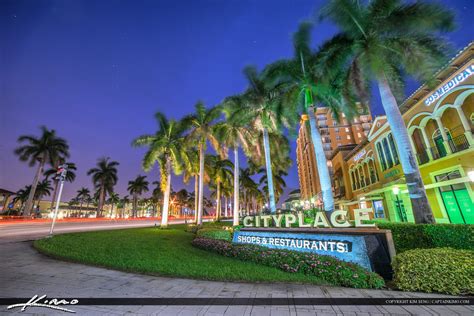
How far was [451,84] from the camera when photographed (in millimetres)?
12922

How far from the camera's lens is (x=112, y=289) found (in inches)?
209

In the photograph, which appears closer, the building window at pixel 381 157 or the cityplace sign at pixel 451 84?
the cityplace sign at pixel 451 84

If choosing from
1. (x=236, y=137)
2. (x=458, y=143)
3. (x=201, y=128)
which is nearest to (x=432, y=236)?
(x=458, y=143)

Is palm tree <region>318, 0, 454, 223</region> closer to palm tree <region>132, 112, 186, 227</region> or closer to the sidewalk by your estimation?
the sidewalk

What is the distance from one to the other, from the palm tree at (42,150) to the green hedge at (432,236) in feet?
175

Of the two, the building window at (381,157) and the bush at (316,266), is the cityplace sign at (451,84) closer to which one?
the building window at (381,157)

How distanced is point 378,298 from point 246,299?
10.8 ft

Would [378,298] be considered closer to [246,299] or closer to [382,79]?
[246,299]

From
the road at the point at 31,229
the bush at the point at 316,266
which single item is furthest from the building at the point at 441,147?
the road at the point at 31,229

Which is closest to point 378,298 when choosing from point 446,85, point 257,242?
point 257,242

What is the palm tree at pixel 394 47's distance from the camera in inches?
391

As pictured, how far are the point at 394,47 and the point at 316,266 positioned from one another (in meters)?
12.4

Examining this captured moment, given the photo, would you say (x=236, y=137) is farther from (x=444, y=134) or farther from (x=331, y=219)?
(x=444, y=134)

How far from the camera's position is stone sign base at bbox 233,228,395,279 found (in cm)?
679
